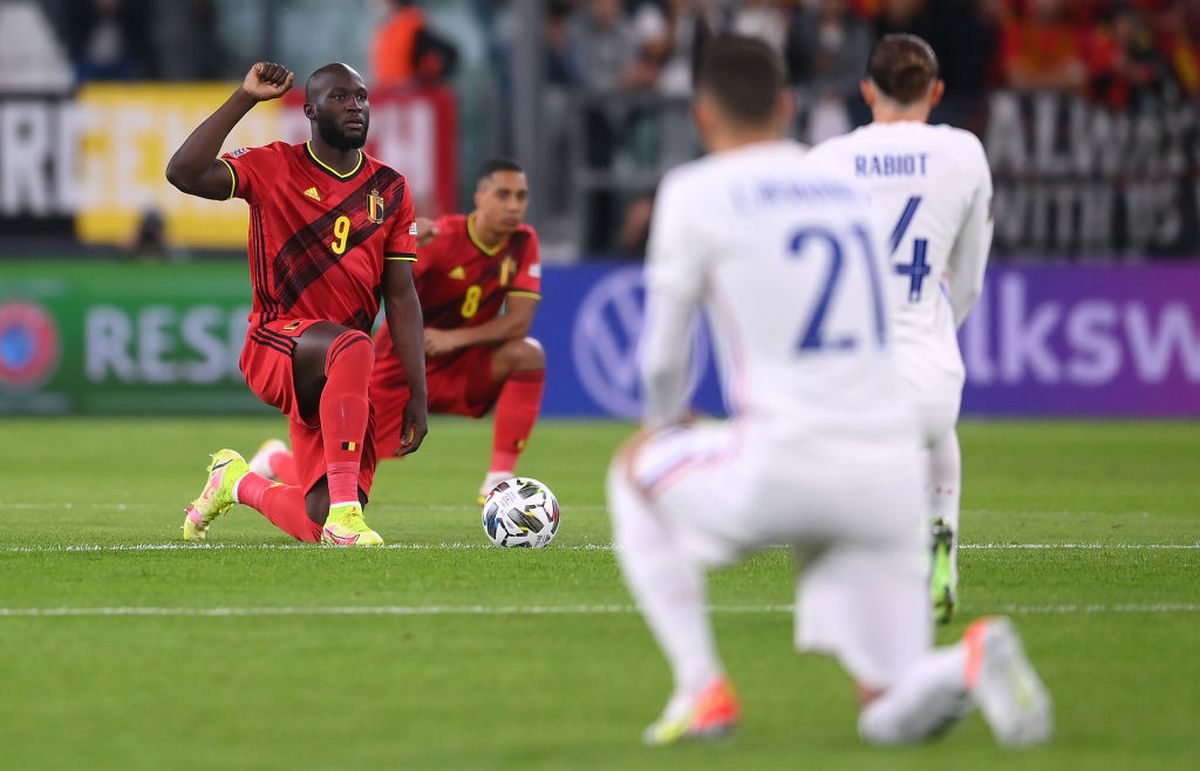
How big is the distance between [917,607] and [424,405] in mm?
4547

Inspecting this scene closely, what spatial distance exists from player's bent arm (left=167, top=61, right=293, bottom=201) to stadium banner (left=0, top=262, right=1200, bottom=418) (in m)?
9.65

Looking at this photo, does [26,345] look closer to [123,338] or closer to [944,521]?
[123,338]

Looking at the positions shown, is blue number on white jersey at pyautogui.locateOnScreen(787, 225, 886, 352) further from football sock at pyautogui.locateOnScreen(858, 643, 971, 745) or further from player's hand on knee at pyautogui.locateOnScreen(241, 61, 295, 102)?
player's hand on knee at pyautogui.locateOnScreen(241, 61, 295, 102)

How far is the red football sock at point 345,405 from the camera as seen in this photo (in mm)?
8898

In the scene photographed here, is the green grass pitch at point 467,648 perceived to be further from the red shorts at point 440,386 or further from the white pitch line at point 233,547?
the red shorts at point 440,386

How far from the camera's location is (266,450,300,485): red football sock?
10539 millimetres

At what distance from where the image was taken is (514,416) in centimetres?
1172

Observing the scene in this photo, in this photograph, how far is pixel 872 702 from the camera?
5031 millimetres

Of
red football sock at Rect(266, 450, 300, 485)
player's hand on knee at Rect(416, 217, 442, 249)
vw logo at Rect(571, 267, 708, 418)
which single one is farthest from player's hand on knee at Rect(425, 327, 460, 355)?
vw logo at Rect(571, 267, 708, 418)

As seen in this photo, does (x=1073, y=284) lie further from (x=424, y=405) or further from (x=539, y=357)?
(x=424, y=405)

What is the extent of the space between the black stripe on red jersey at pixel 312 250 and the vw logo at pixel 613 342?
918cm

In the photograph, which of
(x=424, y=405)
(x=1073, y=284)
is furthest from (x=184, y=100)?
(x=424, y=405)

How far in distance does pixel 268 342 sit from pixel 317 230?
531mm

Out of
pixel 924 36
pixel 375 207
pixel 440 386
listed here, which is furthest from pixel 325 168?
pixel 924 36
